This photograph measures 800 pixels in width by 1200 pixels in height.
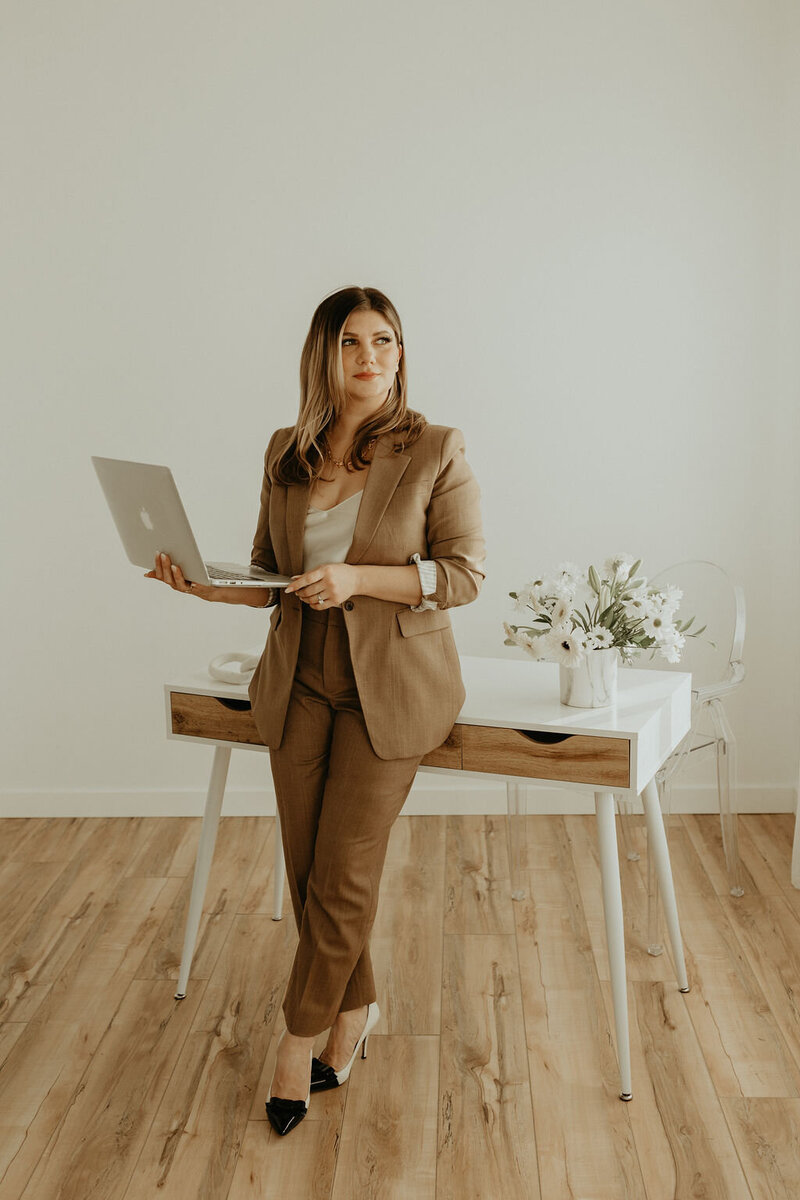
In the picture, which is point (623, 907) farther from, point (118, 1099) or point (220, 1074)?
point (118, 1099)

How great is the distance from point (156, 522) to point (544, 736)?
2.62 ft

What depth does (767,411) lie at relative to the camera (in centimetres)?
323

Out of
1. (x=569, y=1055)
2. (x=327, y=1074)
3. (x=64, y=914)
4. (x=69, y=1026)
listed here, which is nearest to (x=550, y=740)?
(x=569, y=1055)

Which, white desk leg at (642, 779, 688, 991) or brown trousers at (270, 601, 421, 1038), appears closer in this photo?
brown trousers at (270, 601, 421, 1038)

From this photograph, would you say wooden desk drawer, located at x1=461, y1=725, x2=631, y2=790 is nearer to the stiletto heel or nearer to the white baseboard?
the stiletto heel

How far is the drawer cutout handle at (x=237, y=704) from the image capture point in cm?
227

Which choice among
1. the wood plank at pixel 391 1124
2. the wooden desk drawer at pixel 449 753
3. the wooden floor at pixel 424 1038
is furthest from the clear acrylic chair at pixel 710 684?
the wood plank at pixel 391 1124

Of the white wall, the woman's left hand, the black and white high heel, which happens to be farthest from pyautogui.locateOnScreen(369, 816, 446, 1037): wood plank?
the woman's left hand

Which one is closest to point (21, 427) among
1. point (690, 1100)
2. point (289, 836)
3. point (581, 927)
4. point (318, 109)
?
point (318, 109)

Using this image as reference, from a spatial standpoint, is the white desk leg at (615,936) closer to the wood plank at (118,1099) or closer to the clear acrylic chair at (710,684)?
the clear acrylic chair at (710,684)

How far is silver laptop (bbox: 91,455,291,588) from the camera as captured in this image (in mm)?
1812

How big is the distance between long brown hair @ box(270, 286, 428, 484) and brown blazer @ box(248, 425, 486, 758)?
3cm

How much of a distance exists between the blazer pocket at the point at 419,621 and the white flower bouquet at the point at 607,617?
5.9 inches

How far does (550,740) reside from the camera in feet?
6.66
